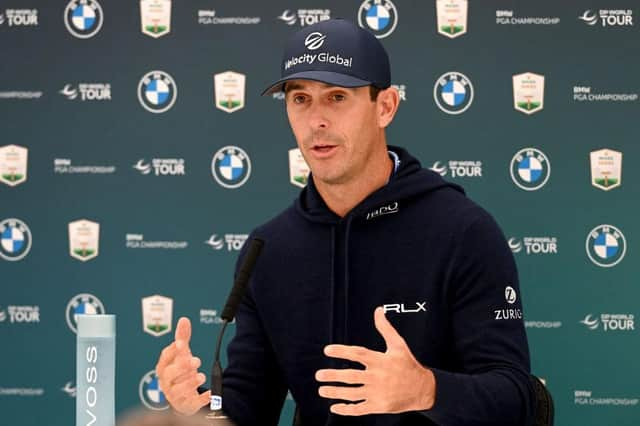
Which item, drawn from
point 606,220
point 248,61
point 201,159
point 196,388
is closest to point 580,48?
point 606,220

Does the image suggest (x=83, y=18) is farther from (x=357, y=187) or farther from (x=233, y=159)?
(x=357, y=187)

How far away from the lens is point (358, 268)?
2.05 m

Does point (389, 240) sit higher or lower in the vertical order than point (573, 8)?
lower

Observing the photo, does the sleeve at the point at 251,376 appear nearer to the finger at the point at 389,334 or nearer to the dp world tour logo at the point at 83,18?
the finger at the point at 389,334

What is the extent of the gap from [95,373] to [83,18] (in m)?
3.19

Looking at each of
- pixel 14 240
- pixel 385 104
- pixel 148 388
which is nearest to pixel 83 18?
pixel 14 240

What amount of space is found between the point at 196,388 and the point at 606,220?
2862mm

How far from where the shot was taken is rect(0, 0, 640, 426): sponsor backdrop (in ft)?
13.1

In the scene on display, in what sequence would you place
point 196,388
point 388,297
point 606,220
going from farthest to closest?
1. point 606,220
2. point 388,297
3. point 196,388

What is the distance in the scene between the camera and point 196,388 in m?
1.60

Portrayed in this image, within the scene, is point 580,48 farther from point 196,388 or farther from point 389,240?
point 196,388

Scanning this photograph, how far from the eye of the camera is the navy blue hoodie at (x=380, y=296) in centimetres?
186

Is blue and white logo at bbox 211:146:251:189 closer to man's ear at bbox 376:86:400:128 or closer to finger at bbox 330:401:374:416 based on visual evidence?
man's ear at bbox 376:86:400:128

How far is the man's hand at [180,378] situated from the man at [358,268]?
0.30 metres
